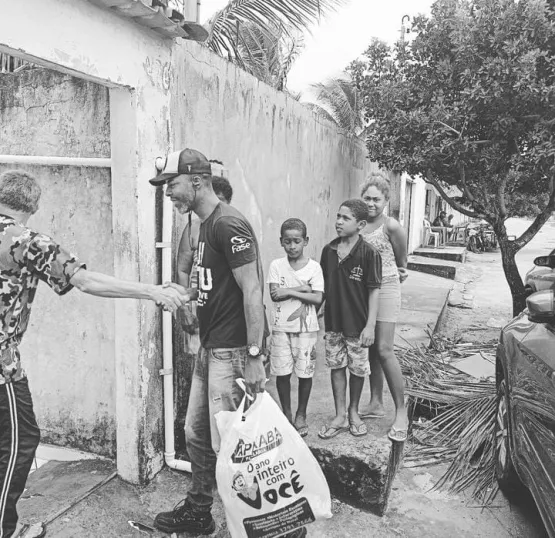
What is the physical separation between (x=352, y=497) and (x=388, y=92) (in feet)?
17.3

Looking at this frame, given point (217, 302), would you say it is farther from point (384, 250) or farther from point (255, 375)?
point (384, 250)

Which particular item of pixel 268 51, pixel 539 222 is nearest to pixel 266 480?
pixel 539 222

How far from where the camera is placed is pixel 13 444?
2545 millimetres

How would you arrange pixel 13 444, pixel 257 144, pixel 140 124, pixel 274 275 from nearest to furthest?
pixel 13 444
pixel 140 124
pixel 274 275
pixel 257 144

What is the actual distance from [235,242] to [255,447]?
93 centimetres

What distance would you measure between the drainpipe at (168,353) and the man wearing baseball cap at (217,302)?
601 mm

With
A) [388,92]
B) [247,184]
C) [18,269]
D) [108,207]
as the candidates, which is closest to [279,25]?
[388,92]

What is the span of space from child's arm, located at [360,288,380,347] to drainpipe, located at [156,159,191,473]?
1210 millimetres

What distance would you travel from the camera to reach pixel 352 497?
3.32 meters

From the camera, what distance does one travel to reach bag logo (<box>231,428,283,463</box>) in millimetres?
2457

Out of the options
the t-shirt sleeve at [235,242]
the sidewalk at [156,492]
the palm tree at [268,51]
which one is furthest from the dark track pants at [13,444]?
the palm tree at [268,51]

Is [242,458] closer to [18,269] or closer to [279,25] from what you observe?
[18,269]

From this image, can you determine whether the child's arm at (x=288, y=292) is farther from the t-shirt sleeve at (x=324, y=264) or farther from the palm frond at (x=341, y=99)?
the palm frond at (x=341, y=99)

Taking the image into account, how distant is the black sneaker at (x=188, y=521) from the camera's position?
293cm
